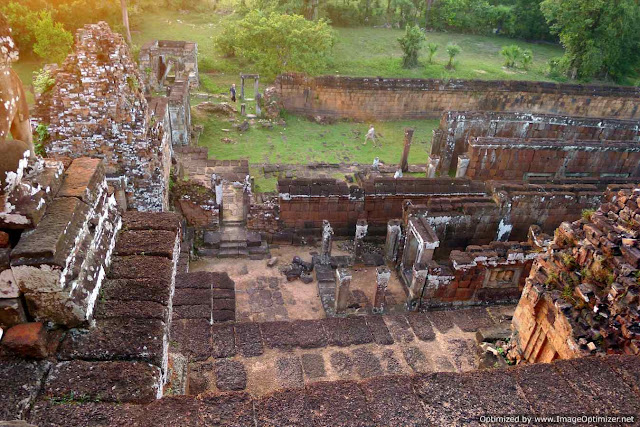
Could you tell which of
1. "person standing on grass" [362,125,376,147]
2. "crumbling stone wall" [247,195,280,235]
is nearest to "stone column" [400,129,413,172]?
"person standing on grass" [362,125,376,147]

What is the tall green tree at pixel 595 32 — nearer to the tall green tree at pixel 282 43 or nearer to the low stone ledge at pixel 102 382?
the tall green tree at pixel 282 43

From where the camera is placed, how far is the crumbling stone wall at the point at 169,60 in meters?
26.2

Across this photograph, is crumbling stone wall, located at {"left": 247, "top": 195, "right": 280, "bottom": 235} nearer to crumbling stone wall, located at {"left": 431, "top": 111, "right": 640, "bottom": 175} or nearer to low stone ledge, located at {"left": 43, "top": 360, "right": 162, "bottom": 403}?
crumbling stone wall, located at {"left": 431, "top": 111, "right": 640, "bottom": 175}

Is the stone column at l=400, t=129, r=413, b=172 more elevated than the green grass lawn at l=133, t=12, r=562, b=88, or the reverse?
the green grass lawn at l=133, t=12, r=562, b=88

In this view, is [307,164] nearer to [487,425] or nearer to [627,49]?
[487,425]

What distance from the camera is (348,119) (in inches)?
1063

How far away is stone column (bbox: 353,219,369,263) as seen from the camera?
13352 mm

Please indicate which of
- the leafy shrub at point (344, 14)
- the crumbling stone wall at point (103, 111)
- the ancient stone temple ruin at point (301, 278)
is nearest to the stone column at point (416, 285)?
the ancient stone temple ruin at point (301, 278)

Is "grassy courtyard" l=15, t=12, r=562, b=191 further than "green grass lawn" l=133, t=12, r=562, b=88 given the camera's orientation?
No

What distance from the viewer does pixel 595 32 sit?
32281 millimetres

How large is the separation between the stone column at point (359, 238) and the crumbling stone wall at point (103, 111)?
19.1ft

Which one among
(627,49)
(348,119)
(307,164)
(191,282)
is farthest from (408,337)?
(627,49)

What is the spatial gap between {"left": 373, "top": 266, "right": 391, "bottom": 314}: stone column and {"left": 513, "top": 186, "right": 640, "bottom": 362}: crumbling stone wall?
3579mm

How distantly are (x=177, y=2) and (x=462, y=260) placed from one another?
4210 centimetres
